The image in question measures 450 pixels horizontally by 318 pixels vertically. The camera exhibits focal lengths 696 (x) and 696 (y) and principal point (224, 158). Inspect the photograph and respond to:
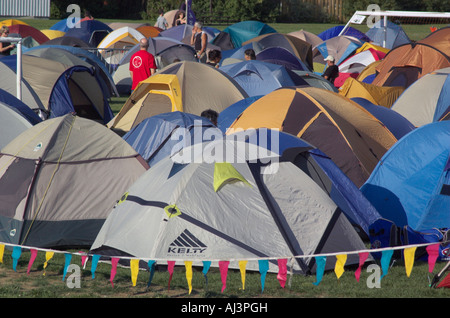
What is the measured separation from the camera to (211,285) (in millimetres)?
6648

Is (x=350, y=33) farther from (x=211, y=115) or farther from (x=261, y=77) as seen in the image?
(x=211, y=115)

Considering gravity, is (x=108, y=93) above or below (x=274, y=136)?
below

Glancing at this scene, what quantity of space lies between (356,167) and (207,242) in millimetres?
3366

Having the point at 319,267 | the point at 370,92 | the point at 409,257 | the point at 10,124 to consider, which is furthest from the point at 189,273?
the point at 370,92

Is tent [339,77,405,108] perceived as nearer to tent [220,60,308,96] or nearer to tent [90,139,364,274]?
tent [220,60,308,96]

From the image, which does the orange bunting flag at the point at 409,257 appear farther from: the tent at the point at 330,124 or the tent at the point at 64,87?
the tent at the point at 64,87

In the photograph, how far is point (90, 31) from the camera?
27703mm

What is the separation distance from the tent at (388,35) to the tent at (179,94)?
16.1m

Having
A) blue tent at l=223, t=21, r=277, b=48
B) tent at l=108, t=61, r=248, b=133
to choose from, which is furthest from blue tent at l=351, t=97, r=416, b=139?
blue tent at l=223, t=21, r=277, b=48

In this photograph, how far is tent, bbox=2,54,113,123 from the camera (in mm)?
14273

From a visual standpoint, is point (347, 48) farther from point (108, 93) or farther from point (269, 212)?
point (269, 212)

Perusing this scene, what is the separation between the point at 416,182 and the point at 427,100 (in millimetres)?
5490

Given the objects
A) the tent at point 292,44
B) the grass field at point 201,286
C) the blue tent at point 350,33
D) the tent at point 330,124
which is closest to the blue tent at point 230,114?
the tent at point 330,124
